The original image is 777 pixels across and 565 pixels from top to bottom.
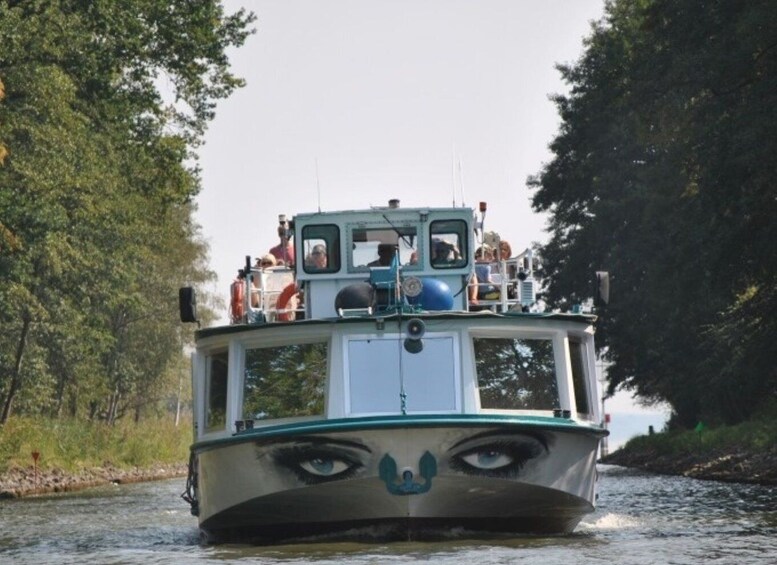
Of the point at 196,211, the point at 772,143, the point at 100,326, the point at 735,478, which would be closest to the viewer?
the point at 772,143

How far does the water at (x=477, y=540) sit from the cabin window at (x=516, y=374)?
1715mm

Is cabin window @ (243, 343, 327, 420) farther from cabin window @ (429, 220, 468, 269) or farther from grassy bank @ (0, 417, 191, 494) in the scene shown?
grassy bank @ (0, 417, 191, 494)

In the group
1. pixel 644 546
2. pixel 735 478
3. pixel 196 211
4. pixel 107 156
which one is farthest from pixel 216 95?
pixel 196 211

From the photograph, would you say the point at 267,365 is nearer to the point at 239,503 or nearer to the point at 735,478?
the point at 239,503

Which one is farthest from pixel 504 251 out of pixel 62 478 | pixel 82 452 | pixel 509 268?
pixel 82 452

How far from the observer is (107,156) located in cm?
5109

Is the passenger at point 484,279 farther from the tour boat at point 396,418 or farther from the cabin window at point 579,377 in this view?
the cabin window at point 579,377

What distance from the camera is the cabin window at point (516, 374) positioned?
23.8 metres

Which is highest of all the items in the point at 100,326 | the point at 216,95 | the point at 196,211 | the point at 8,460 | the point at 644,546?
the point at 196,211

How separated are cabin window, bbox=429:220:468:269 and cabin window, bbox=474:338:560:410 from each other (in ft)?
6.90

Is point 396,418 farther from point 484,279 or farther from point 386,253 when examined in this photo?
point 484,279

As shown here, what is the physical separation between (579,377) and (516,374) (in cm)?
131

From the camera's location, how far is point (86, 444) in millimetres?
61000

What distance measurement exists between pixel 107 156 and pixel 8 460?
8428mm
